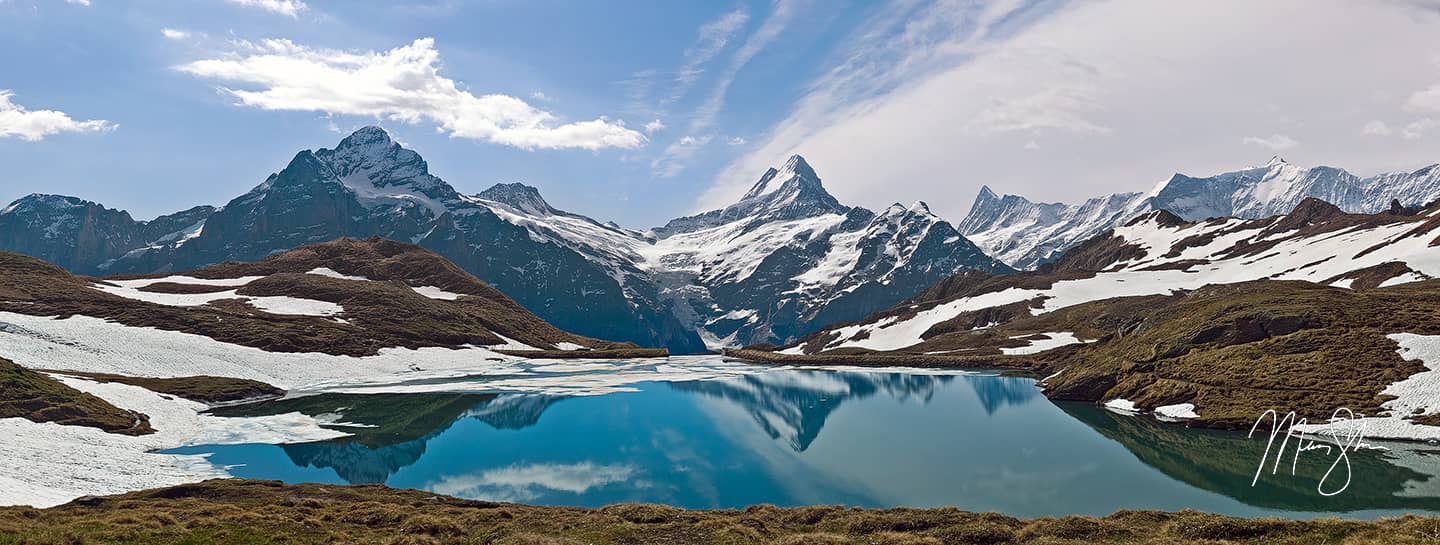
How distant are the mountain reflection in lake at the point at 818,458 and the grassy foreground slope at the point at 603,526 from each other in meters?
11.4

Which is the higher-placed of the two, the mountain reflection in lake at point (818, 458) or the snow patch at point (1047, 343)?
the snow patch at point (1047, 343)

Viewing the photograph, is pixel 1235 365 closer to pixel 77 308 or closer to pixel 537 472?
pixel 537 472

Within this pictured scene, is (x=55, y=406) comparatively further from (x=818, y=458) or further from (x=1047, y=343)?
(x=1047, y=343)

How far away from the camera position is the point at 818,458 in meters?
67.4

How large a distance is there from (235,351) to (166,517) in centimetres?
11107

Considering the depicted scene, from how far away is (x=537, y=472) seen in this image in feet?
204

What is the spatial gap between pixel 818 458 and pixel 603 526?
34.9 metres

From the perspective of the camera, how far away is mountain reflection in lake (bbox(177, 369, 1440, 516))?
1951 inches

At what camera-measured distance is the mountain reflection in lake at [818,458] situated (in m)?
49.6

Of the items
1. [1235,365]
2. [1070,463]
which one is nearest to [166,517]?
[1070,463]
